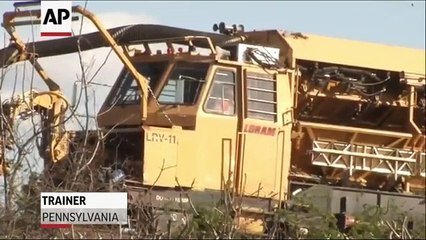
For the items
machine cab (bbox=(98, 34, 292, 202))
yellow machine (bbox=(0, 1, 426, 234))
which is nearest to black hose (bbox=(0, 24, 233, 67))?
yellow machine (bbox=(0, 1, 426, 234))

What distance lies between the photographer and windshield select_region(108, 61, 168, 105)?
15.3m

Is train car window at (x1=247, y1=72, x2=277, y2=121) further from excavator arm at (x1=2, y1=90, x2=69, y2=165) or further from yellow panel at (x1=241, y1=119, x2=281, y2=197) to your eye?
excavator arm at (x1=2, y1=90, x2=69, y2=165)

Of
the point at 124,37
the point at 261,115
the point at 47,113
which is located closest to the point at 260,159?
the point at 261,115

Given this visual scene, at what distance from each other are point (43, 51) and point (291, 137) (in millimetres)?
3630

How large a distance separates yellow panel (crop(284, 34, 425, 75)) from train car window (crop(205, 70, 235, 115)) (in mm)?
1187

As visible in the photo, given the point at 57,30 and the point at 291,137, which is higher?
the point at 57,30

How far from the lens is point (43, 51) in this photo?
15641mm

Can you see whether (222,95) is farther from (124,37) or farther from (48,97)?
(48,97)

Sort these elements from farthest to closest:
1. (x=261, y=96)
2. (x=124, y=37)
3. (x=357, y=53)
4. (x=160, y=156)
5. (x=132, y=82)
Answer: (x=357, y=53) → (x=132, y=82) → (x=261, y=96) → (x=124, y=37) → (x=160, y=156)

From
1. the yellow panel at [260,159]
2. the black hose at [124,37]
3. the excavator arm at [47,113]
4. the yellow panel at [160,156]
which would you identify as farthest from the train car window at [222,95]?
the excavator arm at [47,113]

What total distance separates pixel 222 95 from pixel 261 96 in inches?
24.1

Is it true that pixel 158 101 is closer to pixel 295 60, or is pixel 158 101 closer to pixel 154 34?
pixel 154 34

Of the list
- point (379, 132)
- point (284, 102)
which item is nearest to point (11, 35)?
point (284, 102)

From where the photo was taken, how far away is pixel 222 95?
15.1 metres
